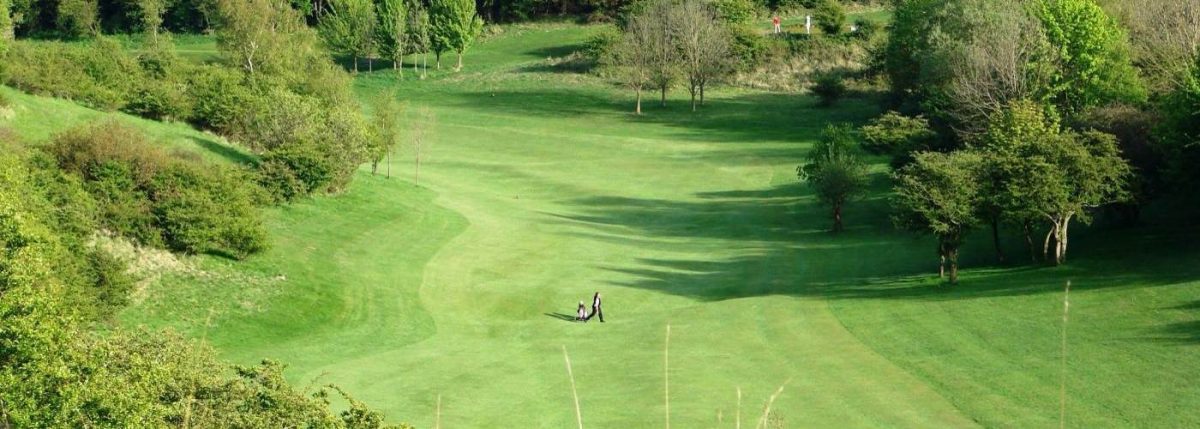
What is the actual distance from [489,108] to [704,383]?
2999 inches

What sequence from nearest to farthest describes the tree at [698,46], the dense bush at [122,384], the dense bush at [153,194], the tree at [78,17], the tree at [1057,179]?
the dense bush at [122,384], the dense bush at [153,194], the tree at [1057,179], the tree at [698,46], the tree at [78,17]

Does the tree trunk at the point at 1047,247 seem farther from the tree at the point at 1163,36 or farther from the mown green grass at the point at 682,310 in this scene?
the tree at the point at 1163,36

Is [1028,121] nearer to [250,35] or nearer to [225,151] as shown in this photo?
[225,151]

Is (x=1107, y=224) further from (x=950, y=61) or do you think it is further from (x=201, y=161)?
(x=201, y=161)

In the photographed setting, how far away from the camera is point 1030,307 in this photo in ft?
154

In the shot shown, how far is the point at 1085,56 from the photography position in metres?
73.1

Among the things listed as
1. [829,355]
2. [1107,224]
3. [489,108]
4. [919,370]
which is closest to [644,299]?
[829,355]

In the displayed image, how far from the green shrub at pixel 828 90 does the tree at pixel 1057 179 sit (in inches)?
2091

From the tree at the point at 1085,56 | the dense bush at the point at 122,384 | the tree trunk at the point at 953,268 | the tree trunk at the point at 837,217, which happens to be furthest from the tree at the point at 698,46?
the dense bush at the point at 122,384

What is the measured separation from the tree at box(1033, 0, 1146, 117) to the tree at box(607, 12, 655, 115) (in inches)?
1603

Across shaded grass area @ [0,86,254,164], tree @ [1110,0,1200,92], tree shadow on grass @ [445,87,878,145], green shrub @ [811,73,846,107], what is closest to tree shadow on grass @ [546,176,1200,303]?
tree @ [1110,0,1200,92]

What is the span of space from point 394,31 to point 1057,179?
274ft

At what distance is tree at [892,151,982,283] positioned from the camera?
→ 5356cm

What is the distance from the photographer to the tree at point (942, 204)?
53.6 m
